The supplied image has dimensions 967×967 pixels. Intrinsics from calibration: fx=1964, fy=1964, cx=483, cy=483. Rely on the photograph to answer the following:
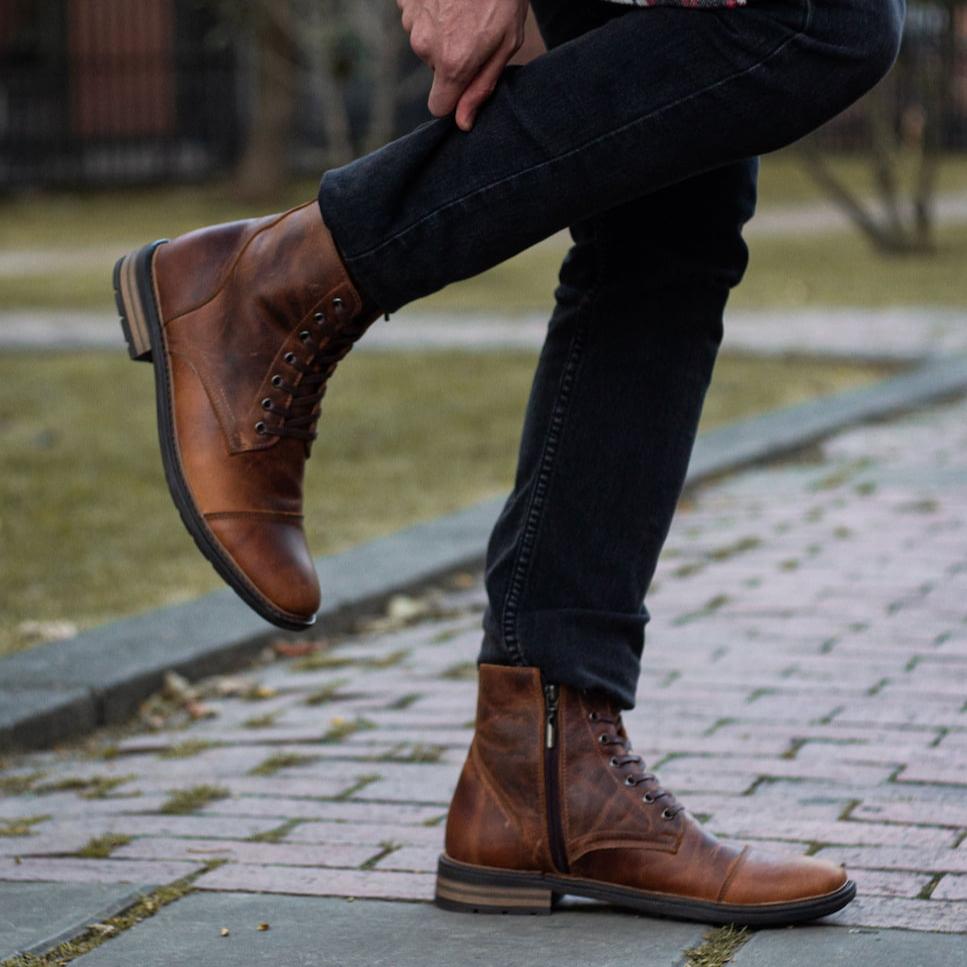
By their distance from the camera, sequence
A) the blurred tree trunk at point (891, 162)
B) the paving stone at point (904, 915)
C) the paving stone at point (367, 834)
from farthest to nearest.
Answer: the blurred tree trunk at point (891, 162) → the paving stone at point (367, 834) → the paving stone at point (904, 915)

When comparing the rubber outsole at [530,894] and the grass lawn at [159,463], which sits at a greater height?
the grass lawn at [159,463]

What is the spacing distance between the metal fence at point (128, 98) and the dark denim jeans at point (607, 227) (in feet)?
66.2

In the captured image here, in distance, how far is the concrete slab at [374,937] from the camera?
1.98 m

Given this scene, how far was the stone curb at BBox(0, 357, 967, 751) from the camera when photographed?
10.5 feet

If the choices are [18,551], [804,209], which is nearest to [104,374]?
[18,551]

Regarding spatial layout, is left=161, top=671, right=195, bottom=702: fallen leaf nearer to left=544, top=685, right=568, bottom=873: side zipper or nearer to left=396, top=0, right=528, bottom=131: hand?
left=544, top=685, right=568, bottom=873: side zipper

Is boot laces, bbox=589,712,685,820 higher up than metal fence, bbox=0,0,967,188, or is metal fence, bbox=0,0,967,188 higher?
metal fence, bbox=0,0,967,188

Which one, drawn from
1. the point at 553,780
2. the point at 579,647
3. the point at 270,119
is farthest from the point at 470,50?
the point at 270,119

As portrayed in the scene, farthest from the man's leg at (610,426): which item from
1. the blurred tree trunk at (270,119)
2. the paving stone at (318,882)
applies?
the blurred tree trunk at (270,119)

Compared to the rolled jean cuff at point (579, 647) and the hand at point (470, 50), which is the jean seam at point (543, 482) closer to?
the rolled jean cuff at point (579, 647)

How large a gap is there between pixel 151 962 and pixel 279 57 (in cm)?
1804

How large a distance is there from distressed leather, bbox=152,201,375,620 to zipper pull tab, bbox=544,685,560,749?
0.27m

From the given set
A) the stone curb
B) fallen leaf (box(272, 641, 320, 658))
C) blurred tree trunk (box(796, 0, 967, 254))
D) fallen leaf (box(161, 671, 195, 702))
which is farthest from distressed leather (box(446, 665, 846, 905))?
blurred tree trunk (box(796, 0, 967, 254))

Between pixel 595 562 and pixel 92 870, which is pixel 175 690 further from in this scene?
pixel 595 562
